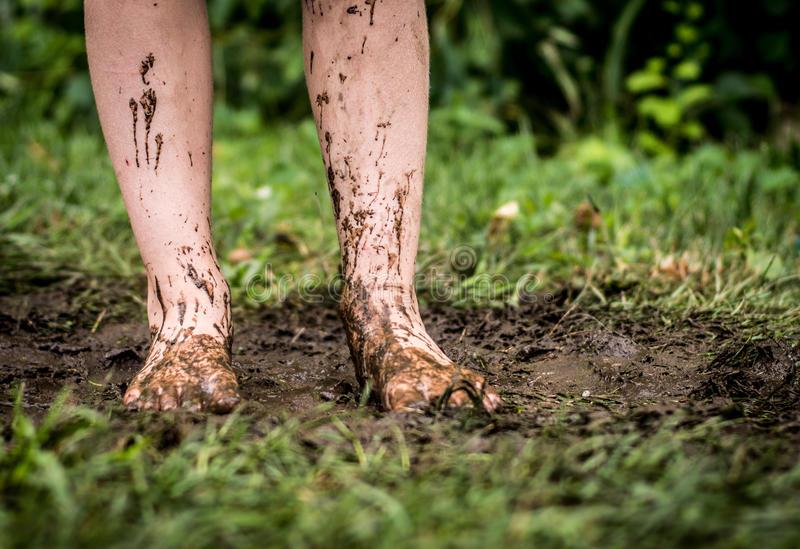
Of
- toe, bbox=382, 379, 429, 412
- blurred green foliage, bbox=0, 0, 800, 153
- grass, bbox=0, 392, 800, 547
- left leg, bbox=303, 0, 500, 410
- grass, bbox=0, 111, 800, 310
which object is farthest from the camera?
blurred green foliage, bbox=0, 0, 800, 153

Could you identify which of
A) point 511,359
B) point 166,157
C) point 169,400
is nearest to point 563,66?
point 511,359

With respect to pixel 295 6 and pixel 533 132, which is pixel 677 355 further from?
pixel 295 6

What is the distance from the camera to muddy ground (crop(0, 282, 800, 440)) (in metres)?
1.38

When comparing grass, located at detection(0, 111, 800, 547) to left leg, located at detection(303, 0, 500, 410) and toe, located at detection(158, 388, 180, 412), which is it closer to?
toe, located at detection(158, 388, 180, 412)

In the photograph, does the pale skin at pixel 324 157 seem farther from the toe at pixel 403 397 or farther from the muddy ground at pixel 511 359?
the muddy ground at pixel 511 359

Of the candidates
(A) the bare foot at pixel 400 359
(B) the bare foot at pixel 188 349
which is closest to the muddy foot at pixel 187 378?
(B) the bare foot at pixel 188 349

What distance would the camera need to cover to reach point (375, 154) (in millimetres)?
1451

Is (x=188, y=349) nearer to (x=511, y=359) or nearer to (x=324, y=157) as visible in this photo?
(x=324, y=157)

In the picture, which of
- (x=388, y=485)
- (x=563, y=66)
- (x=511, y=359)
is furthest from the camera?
(x=563, y=66)

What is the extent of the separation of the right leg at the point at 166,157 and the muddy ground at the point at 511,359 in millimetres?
136

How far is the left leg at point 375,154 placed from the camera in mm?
1424

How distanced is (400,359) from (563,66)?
321 cm

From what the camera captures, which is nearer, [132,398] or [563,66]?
[132,398]

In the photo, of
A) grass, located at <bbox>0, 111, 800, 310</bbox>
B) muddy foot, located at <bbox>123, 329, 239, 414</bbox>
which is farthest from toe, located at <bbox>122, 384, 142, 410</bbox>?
grass, located at <bbox>0, 111, 800, 310</bbox>
